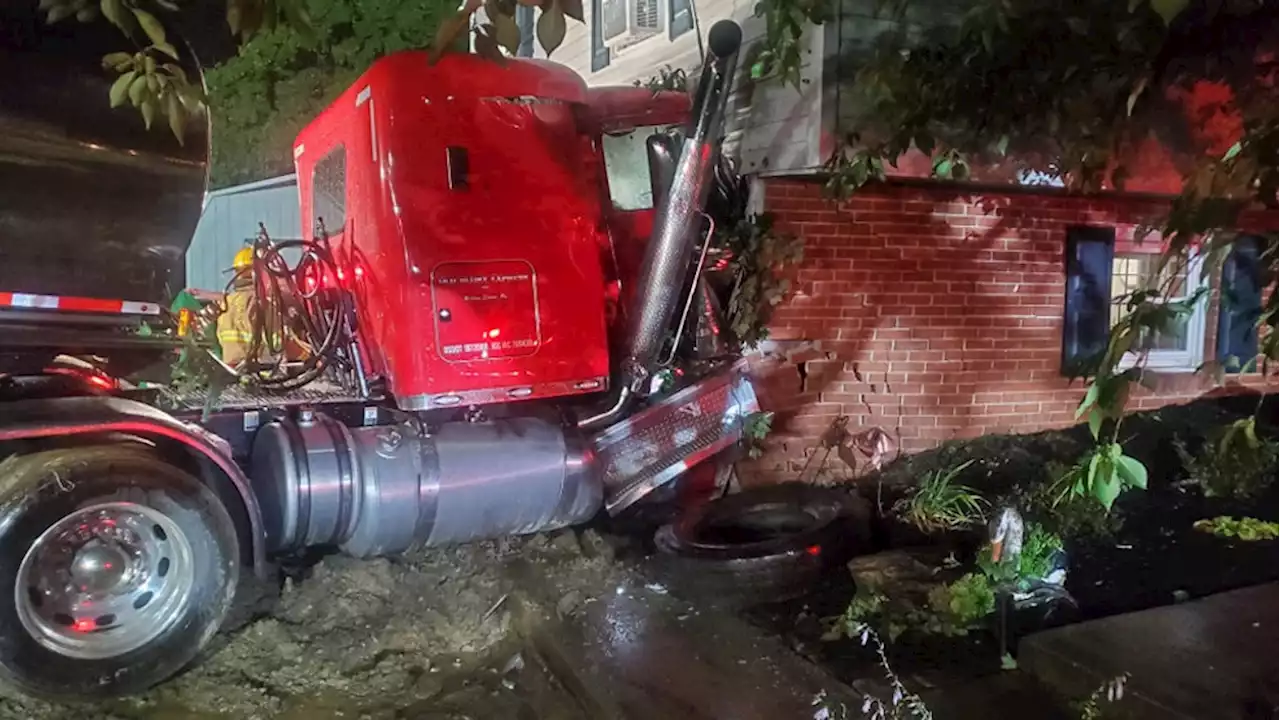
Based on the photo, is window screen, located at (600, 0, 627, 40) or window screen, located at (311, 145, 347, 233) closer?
window screen, located at (311, 145, 347, 233)

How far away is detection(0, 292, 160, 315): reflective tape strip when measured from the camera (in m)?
3.71

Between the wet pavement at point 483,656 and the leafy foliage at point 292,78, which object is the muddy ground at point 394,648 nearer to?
the wet pavement at point 483,656

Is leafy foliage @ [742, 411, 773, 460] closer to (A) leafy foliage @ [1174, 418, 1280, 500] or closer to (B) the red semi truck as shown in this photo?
(B) the red semi truck

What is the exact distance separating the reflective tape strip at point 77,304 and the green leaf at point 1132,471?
3.65 meters

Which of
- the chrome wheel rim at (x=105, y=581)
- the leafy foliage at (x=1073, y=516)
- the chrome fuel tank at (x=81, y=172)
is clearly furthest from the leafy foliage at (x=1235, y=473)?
the chrome fuel tank at (x=81, y=172)

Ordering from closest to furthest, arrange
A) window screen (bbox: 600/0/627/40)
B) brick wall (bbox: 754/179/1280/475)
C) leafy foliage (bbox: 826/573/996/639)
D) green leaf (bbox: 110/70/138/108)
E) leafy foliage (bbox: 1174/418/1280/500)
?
green leaf (bbox: 110/70/138/108) < leafy foliage (bbox: 826/573/996/639) < leafy foliage (bbox: 1174/418/1280/500) < brick wall (bbox: 754/179/1280/475) < window screen (bbox: 600/0/627/40)

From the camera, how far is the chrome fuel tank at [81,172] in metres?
3.57

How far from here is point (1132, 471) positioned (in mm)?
Answer: 2564

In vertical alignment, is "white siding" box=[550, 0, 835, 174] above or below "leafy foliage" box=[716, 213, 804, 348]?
above

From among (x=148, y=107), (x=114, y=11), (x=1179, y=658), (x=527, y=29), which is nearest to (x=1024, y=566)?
(x=1179, y=658)

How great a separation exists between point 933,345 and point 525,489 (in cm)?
360

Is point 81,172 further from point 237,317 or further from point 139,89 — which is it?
point 237,317

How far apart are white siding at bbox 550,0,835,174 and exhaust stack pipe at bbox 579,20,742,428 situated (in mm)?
925

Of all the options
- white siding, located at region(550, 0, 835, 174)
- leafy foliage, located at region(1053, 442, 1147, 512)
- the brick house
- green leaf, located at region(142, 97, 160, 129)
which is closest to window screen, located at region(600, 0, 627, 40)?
white siding, located at region(550, 0, 835, 174)
